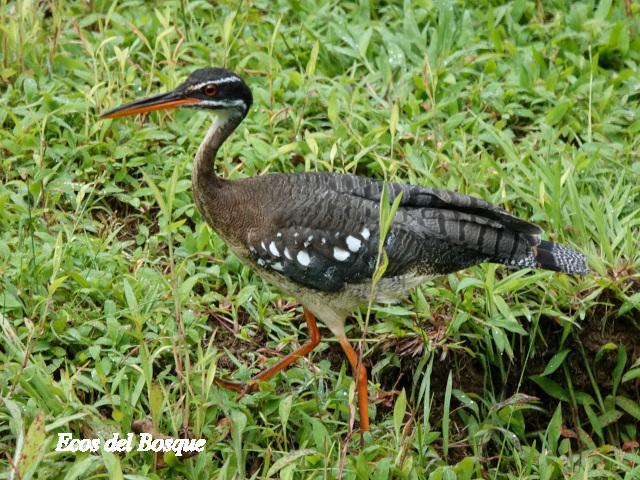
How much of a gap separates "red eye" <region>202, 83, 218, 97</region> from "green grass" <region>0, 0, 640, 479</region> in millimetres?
675

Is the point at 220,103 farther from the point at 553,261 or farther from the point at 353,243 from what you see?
the point at 553,261

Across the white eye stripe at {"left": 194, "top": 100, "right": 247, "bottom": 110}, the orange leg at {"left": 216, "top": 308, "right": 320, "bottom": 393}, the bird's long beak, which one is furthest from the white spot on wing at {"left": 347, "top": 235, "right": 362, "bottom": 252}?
the bird's long beak

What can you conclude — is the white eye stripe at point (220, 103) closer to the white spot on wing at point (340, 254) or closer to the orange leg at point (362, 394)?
the white spot on wing at point (340, 254)

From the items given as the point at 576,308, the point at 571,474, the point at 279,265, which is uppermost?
the point at 279,265

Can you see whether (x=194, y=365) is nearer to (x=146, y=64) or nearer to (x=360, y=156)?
(x=360, y=156)

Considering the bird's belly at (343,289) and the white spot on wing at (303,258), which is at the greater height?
the white spot on wing at (303,258)

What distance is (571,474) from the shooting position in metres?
5.47

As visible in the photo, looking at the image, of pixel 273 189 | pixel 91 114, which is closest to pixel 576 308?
pixel 273 189

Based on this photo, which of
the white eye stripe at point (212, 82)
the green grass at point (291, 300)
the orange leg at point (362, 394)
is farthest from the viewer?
the white eye stripe at point (212, 82)

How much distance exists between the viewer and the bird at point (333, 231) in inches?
215

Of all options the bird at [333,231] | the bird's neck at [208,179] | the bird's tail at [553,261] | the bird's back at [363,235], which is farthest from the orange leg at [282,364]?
the bird's tail at [553,261]

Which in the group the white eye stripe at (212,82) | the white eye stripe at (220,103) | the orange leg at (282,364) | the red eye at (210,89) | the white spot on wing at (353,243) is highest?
the white eye stripe at (212,82)

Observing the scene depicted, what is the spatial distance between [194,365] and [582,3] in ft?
14.2

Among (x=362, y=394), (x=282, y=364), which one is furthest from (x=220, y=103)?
(x=362, y=394)
